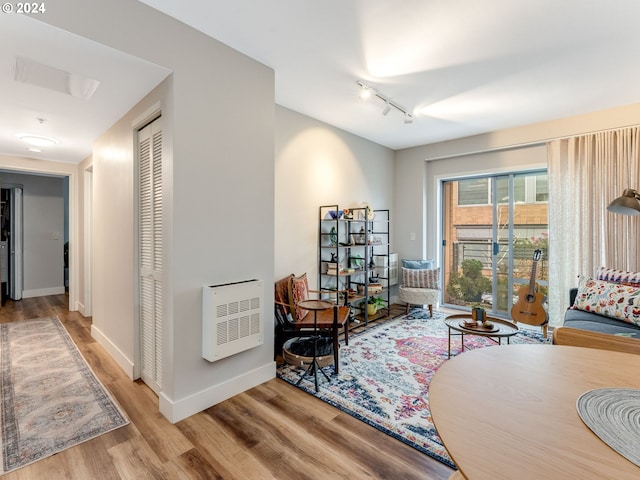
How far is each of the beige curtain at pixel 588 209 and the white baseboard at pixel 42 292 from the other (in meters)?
8.27

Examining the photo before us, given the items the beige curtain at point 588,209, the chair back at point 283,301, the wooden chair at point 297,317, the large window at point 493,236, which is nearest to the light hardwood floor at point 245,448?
the wooden chair at point 297,317

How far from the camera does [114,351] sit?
9.86 feet

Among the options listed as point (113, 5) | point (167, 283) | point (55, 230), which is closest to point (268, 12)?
point (113, 5)

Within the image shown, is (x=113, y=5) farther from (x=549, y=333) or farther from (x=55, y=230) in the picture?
(x=55, y=230)

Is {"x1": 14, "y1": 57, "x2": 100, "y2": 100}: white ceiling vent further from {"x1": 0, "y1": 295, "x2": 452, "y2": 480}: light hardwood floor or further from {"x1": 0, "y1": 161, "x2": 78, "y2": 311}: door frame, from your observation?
{"x1": 0, "y1": 161, "x2": 78, "y2": 311}: door frame

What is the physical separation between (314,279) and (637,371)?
120 inches

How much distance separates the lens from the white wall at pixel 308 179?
11.3 ft

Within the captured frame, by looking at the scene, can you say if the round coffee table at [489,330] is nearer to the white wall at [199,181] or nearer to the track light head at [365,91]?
the white wall at [199,181]

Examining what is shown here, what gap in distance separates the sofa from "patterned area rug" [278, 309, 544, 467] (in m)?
0.77

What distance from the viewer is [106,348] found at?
3.22 metres

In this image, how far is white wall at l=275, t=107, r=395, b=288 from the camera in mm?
3443

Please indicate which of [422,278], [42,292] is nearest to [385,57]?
[422,278]

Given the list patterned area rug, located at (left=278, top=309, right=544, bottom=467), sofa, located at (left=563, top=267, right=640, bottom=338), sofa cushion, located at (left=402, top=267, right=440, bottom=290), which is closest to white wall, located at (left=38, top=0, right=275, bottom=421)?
patterned area rug, located at (left=278, top=309, right=544, bottom=467)

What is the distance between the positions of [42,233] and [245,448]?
252 inches
